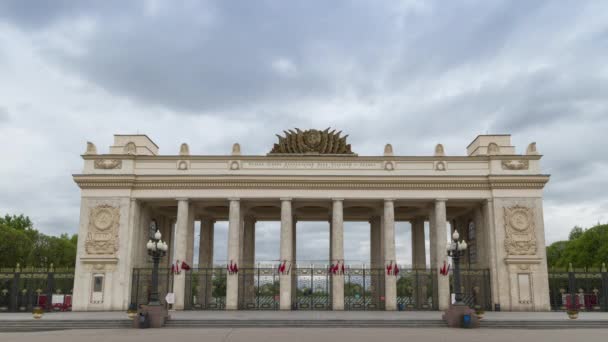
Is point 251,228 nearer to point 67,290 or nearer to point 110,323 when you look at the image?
point 67,290

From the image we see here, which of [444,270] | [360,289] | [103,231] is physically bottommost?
[360,289]

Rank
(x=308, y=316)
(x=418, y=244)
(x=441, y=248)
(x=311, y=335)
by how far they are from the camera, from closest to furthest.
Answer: (x=311, y=335) < (x=308, y=316) < (x=441, y=248) < (x=418, y=244)

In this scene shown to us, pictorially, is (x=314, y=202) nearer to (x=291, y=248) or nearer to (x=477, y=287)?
(x=291, y=248)

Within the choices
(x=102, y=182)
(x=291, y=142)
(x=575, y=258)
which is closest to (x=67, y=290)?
(x=102, y=182)

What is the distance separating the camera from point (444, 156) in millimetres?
34875

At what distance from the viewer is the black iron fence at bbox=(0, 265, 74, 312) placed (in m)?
32.3

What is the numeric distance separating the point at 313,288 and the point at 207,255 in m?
10.1

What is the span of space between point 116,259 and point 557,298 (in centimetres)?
2891

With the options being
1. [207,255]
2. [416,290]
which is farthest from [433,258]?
[207,255]

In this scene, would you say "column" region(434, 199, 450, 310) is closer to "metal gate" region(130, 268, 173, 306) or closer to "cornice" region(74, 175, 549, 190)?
"cornice" region(74, 175, 549, 190)

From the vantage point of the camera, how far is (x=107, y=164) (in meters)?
34.5

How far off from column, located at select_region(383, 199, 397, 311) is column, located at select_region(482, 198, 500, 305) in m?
6.17

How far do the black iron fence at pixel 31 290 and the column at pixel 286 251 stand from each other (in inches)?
533

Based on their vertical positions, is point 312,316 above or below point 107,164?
below
